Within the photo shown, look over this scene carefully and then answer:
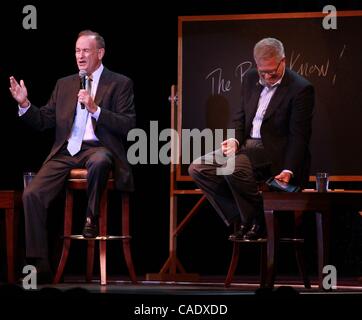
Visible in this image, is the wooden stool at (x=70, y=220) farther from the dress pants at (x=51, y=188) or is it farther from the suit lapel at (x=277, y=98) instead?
the suit lapel at (x=277, y=98)

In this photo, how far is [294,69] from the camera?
6930 millimetres

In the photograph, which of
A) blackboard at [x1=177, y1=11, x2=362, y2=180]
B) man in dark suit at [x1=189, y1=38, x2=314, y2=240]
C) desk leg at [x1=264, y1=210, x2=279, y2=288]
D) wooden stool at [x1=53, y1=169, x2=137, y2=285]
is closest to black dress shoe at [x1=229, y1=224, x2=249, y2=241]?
man in dark suit at [x1=189, y1=38, x2=314, y2=240]

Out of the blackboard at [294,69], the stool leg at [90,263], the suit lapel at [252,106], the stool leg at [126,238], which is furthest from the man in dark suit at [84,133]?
the blackboard at [294,69]

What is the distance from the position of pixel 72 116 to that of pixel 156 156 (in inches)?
39.2

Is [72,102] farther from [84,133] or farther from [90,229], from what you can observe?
[90,229]

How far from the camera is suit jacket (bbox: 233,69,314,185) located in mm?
5887

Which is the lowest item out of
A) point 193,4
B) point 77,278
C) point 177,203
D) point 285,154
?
point 77,278

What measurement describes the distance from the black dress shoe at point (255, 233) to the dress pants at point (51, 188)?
939mm

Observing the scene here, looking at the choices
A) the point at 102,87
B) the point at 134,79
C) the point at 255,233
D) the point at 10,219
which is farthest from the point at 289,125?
the point at 10,219

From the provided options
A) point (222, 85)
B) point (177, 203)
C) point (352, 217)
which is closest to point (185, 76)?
point (222, 85)

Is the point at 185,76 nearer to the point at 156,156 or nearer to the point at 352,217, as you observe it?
the point at 156,156

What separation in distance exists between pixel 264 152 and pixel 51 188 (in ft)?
4.46

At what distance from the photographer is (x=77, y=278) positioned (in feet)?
22.2

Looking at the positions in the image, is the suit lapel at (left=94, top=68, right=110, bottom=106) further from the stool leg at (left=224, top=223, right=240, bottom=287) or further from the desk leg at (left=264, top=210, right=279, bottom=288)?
the desk leg at (left=264, top=210, right=279, bottom=288)
